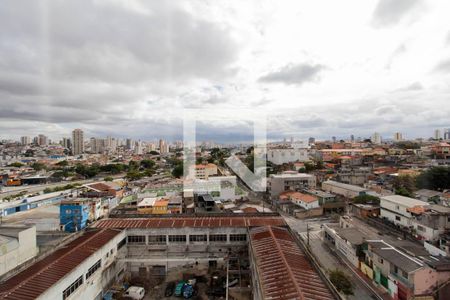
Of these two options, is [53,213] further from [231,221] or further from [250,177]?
[250,177]

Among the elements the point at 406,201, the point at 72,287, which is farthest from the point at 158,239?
the point at 406,201

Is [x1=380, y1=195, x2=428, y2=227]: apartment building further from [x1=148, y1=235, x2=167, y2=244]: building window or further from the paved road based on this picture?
[x1=148, y1=235, x2=167, y2=244]: building window

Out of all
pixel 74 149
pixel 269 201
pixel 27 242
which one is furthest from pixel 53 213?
pixel 74 149

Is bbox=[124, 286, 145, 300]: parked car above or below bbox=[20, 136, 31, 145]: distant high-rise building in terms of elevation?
below

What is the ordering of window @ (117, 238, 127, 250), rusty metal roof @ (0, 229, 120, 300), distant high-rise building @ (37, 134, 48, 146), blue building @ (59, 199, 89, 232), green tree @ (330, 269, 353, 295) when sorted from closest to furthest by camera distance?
rusty metal roof @ (0, 229, 120, 300) → green tree @ (330, 269, 353, 295) → window @ (117, 238, 127, 250) → blue building @ (59, 199, 89, 232) → distant high-rise building @ (37, 134, 48, 146)

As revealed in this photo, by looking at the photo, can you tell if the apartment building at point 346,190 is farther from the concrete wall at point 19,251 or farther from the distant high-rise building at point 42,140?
the distant high-rise building at point 42,140

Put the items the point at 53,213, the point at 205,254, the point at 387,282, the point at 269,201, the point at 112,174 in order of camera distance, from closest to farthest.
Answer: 1. the point at 387,282
2. the point at 205,254
3. the point at 53,213
4. the point at 269,201
5. the point at 112,174

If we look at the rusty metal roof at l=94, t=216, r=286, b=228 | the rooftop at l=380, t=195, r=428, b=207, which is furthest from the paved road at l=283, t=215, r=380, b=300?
the rooftop at l=380, t=195, r=428, b=207

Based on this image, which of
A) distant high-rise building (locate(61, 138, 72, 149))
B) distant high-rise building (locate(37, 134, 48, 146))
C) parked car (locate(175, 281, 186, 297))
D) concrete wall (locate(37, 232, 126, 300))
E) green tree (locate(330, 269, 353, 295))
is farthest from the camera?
distant high-rise building (locate(37, 134, 48, 146))
